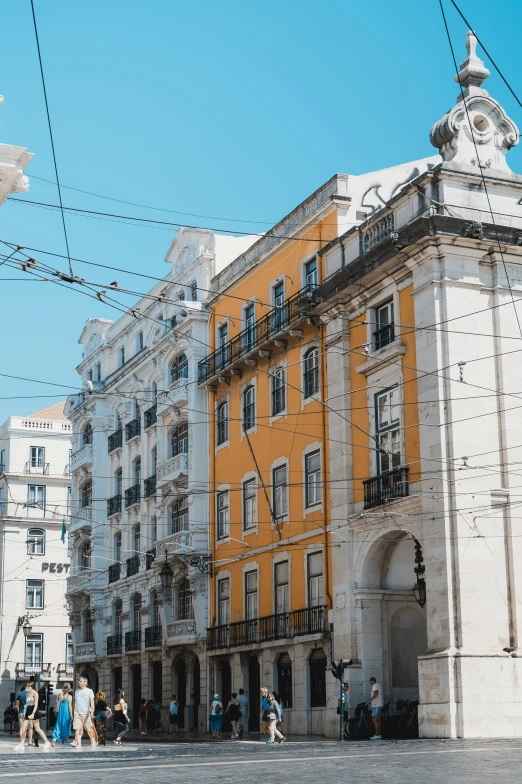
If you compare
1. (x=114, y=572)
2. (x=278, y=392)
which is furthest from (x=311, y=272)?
(x=114, y=572)

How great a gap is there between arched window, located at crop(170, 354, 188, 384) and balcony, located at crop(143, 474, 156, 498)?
12.9 feet

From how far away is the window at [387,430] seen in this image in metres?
30.7

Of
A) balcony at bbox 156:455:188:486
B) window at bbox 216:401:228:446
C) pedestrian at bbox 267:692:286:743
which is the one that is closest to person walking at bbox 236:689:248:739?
pedestrian at bbox 267:692:286:743

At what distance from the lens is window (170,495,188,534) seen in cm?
4391

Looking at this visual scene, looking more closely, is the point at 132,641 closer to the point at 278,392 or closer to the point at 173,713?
the point at 173,713

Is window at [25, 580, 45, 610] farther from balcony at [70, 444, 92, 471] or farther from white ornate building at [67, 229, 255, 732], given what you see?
balcony at [70, 444, 92, 471]

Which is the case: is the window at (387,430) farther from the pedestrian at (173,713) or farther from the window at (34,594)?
the window at (34,594)

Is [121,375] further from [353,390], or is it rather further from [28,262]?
[28,262]

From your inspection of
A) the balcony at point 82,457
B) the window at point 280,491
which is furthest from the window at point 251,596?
the balcony at point 82,457

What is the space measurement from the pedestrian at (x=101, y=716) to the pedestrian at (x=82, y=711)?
3.52 metres

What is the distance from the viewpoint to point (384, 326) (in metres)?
31.8

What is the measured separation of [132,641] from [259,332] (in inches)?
627

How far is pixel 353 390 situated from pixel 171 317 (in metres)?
14.3

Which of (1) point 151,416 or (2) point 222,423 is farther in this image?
(1) point 151,416
